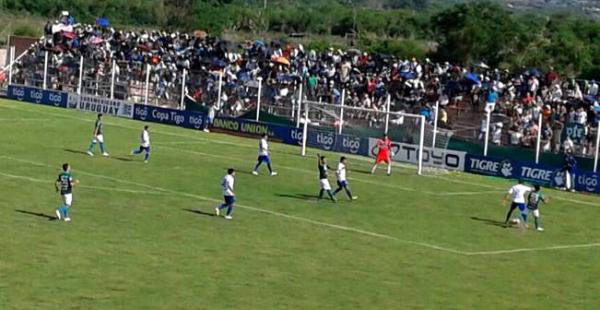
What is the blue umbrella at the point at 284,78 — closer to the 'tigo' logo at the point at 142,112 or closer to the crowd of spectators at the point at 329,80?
the crowd of spectators at the point at 329,80

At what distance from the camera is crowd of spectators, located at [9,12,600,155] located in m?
53.1

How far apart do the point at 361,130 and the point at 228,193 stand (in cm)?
2229

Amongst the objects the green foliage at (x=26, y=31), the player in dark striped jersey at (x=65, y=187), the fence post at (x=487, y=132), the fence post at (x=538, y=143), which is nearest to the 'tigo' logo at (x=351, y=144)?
the fence post at (x=487, y=132)

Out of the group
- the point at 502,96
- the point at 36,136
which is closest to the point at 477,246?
the point at 502,96

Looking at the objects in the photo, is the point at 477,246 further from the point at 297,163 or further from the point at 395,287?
the point at 297,163

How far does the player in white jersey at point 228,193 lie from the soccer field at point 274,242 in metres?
0.40

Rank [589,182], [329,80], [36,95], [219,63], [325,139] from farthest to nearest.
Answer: [36,95], [219,63], [329,80], [325,139], [589,182]

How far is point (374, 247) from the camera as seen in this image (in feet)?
108

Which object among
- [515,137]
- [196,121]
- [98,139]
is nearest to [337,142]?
[515,137]

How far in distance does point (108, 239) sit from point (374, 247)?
22.7 feet

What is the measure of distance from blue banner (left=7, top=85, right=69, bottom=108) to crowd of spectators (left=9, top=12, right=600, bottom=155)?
45.3 inches

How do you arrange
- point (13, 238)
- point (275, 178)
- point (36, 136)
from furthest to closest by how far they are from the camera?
point (36, 136), point (275, 178), point (13, 238)

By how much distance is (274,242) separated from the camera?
108 ft

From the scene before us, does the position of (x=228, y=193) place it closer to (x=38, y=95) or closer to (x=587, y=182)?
(x=587, y=182)
